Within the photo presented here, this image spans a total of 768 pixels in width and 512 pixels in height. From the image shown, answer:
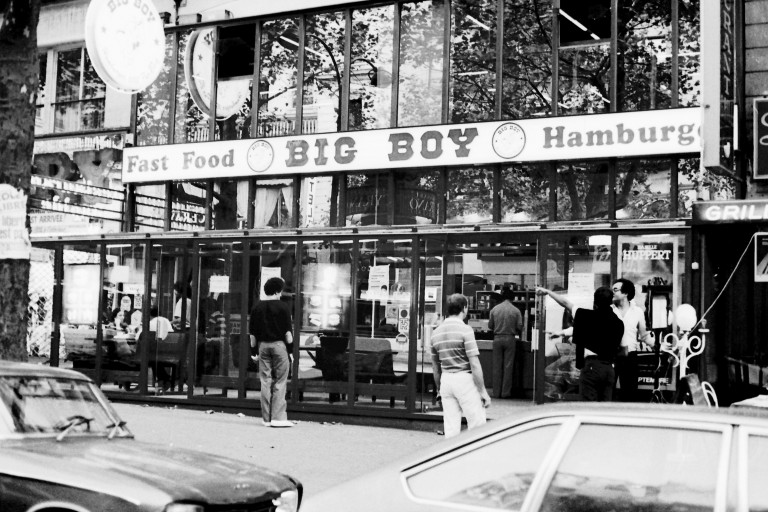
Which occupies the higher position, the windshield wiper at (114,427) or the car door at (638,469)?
the car door at (638,469)

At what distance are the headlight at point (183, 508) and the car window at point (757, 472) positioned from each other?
282cm

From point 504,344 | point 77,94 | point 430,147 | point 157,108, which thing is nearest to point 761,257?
point 430,147

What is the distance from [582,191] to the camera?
44.7ft

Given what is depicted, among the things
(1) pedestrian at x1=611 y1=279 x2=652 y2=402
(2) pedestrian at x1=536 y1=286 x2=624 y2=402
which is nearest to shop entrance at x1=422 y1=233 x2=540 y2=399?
(1) pedestrian at x1=611 y1=279 x2=652 y2=402

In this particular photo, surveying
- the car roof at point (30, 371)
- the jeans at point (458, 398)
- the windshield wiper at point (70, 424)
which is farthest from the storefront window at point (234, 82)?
the windshield wiper at point (70, 424)

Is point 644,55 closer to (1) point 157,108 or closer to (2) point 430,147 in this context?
(2) point 430,147

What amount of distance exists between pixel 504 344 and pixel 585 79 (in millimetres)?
5142

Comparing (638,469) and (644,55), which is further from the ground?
(644,55)

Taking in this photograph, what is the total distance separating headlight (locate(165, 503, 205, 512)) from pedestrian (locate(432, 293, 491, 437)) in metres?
4.92

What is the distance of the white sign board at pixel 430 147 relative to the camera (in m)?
13.0

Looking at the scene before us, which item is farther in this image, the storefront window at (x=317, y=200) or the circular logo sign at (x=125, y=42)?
the storefront window at (x=317, y=200)

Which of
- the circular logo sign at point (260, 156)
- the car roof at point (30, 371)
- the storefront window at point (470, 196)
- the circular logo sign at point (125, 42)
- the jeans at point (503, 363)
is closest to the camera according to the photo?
the car roof at point (30, 371)

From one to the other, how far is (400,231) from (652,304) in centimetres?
366

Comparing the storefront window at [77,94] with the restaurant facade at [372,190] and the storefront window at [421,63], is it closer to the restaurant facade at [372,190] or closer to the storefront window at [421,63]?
the restaurant facade at [372,190]
